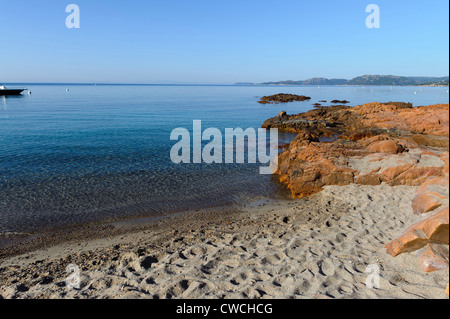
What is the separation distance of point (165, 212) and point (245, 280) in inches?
280

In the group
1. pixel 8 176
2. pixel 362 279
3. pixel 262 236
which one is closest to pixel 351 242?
pixel 362 279

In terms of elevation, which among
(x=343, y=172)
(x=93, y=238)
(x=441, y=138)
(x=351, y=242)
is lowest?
(x=93, y=238)

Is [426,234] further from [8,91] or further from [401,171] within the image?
[8,91]

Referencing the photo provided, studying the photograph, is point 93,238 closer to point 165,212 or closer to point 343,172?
point 165,212

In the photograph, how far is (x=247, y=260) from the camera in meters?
7.19

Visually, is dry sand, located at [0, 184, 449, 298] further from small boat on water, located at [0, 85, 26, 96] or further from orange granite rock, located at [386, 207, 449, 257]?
small boat on water, located at [0, 85, 26, 96]

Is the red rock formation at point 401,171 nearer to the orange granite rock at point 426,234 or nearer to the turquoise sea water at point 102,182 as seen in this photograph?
the orange granite rock at point 426,234

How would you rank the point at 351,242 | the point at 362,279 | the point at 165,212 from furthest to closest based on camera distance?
the point at 165,212
the point at 351,242
the point at 362,279

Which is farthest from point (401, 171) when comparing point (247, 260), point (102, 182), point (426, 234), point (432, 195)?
point (102, 182)

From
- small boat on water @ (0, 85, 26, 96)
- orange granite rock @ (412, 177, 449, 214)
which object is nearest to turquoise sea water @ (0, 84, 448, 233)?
orange granite rock @ (412, 177, 449, 214)

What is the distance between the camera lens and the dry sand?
5828 mm

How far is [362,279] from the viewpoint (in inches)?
241

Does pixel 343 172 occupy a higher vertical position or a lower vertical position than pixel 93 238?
higher

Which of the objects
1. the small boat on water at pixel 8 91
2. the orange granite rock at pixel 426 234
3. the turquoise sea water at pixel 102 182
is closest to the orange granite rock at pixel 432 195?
the orange granite rock at pixel 426 234
